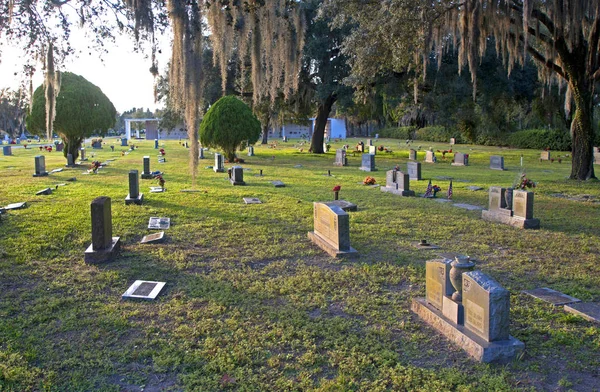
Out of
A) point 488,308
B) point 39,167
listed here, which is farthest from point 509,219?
point 39,167

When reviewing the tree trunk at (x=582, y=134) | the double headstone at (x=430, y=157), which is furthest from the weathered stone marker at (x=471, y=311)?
the double headstone at (x=430, y=157)

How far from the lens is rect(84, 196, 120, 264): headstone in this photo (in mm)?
6730

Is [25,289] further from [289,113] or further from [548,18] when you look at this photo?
[289,113]

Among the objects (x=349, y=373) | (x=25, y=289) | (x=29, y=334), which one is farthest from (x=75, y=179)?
(x=349, y=373)

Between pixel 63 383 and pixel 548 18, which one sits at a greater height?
pixel 548 18

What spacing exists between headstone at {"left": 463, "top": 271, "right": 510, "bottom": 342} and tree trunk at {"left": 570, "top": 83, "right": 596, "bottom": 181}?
13.6 metres

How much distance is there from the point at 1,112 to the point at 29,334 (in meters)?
80.3

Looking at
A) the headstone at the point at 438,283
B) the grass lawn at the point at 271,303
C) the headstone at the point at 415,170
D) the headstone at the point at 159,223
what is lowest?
the grass lawn at the point at 271,303

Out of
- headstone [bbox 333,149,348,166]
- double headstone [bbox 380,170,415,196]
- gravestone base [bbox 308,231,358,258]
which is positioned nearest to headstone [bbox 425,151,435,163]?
headstone [bbox 333,149,348,166]

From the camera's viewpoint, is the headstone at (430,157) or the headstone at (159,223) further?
the headstone at (430,157)

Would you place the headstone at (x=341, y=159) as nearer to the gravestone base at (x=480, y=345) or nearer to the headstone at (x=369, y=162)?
the headstone at (x=369, y=162)

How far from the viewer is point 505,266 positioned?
651cm

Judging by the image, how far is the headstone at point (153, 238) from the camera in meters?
7.88

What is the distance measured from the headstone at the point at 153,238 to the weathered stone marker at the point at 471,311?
4.72 meters
